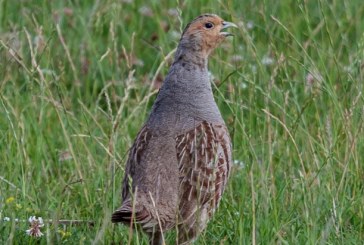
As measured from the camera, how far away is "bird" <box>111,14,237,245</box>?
187 inches

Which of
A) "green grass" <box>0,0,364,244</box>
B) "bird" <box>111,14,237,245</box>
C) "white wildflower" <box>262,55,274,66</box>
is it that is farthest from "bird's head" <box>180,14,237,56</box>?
"white wildflower" <box>262,55,274,66</box>

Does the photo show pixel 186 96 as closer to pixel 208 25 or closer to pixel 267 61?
pixel 208 25

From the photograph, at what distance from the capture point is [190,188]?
4867 millimetres

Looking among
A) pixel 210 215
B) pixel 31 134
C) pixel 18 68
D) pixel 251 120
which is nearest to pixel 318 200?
pixel 210 215

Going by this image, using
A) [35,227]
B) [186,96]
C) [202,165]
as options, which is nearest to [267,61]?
[186,96]

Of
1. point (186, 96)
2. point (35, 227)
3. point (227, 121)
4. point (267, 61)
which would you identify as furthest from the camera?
point (267, 61)

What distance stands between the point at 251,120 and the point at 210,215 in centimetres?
115

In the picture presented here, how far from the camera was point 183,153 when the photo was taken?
495 cm

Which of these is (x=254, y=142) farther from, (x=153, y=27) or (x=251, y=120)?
(x=153, y=27)

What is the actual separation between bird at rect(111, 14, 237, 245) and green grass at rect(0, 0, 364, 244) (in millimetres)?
116

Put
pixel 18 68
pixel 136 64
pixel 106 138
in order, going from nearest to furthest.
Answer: pixel 106 138 → pixel 18 68 → pixel 136 64

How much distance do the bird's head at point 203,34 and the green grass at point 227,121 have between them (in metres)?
0.13

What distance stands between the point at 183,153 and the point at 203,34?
0.68 metres

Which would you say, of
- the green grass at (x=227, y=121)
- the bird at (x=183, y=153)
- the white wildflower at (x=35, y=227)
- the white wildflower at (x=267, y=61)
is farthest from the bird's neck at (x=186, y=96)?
the white wildflower at (x=267, y=61)
